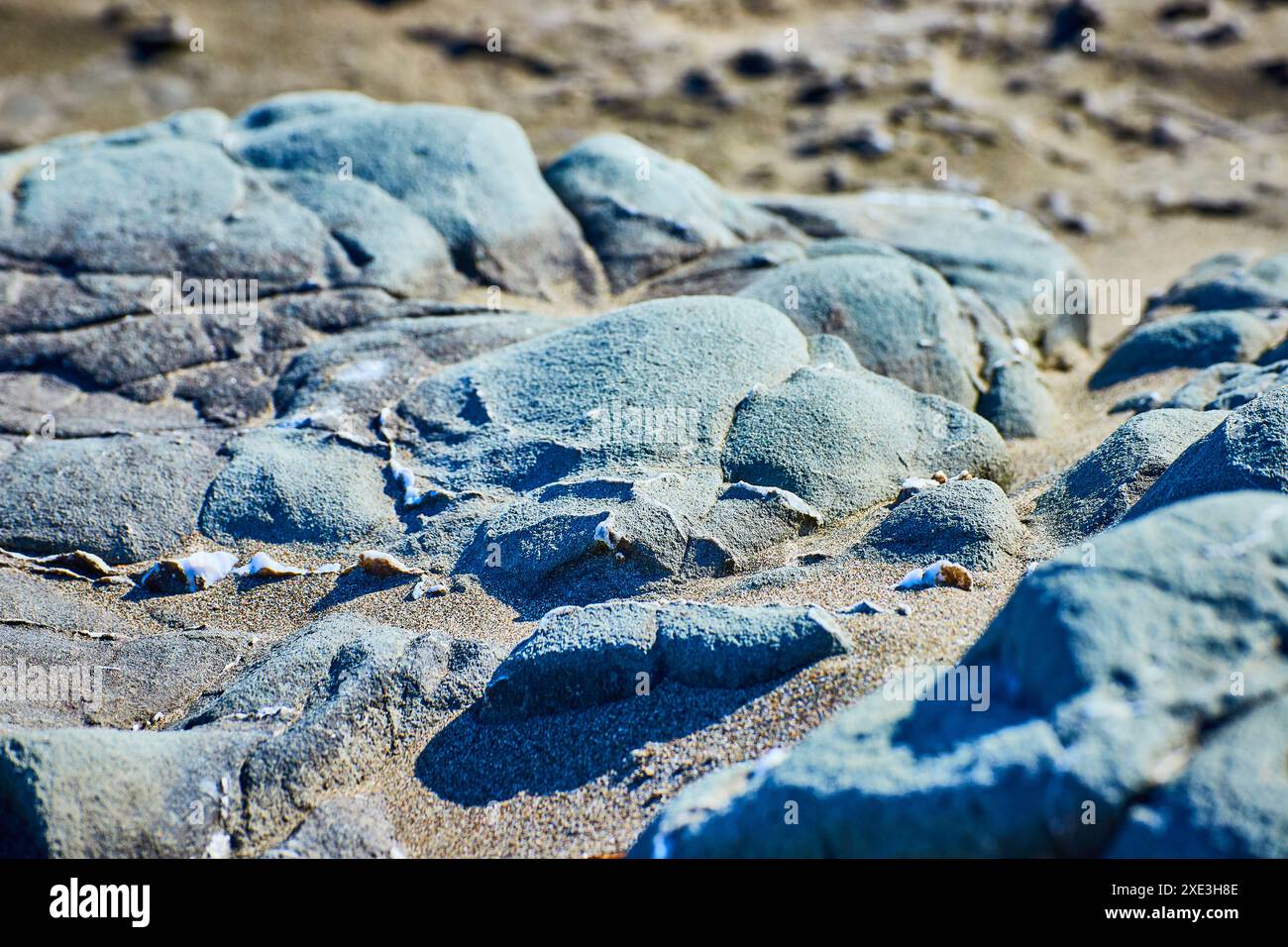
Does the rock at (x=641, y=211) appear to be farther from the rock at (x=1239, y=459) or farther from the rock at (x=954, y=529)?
the rock at (x=1239, y=459)

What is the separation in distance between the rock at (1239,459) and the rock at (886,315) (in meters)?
1.64

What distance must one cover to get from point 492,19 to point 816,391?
8328mm

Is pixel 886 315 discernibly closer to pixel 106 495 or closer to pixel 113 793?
pixel 106 495

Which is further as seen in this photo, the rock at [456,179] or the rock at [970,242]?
the rock at [970,242]

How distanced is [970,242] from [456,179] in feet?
8.72

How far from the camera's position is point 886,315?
15.6 ft

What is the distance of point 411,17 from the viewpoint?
10.7 metres

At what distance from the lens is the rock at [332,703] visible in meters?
2.63

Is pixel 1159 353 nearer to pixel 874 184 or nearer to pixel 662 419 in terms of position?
pixel 662 419

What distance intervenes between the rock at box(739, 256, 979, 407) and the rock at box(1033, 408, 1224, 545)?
1.04 m

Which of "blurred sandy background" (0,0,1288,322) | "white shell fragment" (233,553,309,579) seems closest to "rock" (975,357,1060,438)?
"white shell fragment" (233,553,309,579)
